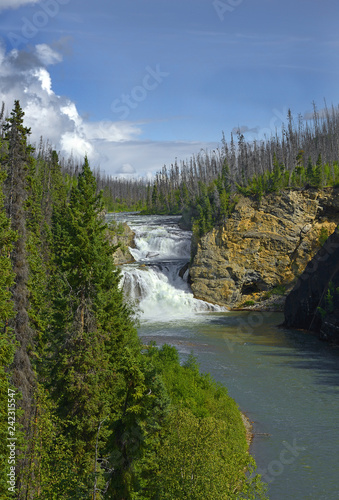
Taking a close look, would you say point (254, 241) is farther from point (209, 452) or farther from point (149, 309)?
point (209, 452)

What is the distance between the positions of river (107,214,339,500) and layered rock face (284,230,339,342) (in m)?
2.67

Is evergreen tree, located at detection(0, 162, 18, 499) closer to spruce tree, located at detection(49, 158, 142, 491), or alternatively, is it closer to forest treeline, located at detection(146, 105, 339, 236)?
spruce tree, located at detection(49, 158, 142, 491)

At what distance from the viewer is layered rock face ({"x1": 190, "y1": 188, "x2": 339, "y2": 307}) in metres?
80.2

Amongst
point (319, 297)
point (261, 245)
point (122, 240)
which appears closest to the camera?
point (319, 297)

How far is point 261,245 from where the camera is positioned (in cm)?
8219

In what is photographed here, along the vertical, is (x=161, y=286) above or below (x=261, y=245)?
below

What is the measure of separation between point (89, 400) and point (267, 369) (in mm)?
23727

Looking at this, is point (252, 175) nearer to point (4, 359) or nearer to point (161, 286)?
point (161, 286)

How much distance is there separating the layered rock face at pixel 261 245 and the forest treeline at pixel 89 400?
4593 centimetres

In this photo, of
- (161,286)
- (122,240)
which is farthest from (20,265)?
(122,240)

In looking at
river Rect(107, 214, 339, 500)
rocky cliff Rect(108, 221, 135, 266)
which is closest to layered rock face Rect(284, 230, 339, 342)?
river Rect(107, 214, 339, 500)

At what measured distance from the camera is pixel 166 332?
194 feet

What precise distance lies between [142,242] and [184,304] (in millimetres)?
25226

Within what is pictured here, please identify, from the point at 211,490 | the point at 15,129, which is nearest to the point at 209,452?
the point at 211,490
